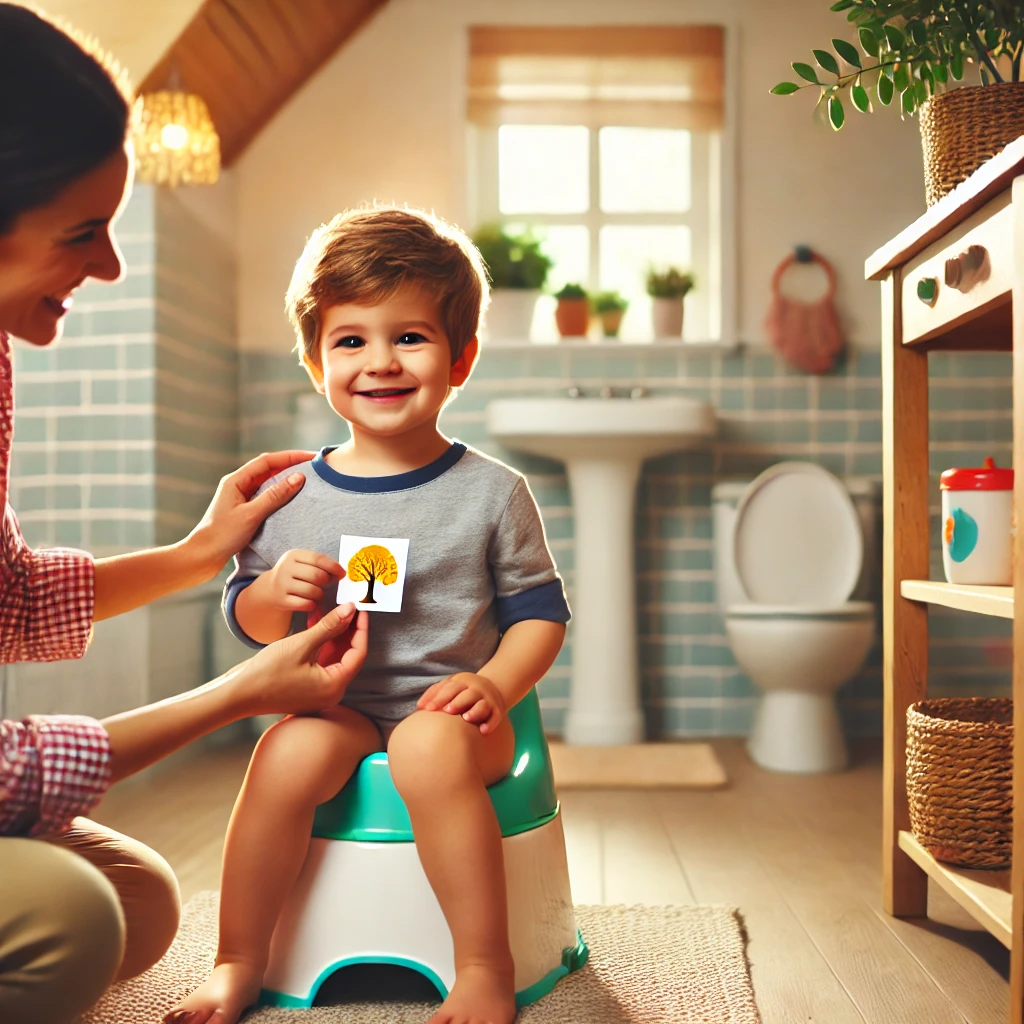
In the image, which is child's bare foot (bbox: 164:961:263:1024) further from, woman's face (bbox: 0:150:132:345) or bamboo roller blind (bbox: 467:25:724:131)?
bamboo roller blind (bbox: 467:25:724:131)

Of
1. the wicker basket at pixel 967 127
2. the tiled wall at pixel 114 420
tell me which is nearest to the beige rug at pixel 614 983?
the wicker basket at pixel 967 127

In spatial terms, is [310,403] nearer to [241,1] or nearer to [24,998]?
[241,1]

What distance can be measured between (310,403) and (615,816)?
4.69 ft

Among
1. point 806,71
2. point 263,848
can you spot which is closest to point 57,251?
point 263,848

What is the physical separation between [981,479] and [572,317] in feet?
5.85

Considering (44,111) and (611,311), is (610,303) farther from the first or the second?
(44,111)

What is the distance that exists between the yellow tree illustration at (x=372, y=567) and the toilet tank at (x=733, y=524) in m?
1.70

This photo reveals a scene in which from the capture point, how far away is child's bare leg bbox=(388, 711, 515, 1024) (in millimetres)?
1071

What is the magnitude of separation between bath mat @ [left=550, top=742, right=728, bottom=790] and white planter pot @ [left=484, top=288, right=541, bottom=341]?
3.66ft

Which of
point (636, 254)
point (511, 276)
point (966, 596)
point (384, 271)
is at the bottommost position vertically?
point (966, 596)

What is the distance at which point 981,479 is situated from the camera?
1.33 metres

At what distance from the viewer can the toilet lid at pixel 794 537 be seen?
2.76m

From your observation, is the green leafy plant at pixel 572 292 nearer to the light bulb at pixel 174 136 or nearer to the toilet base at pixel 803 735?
the light bulb at pixel 174 136

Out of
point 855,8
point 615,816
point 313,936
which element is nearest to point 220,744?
point 615,816
